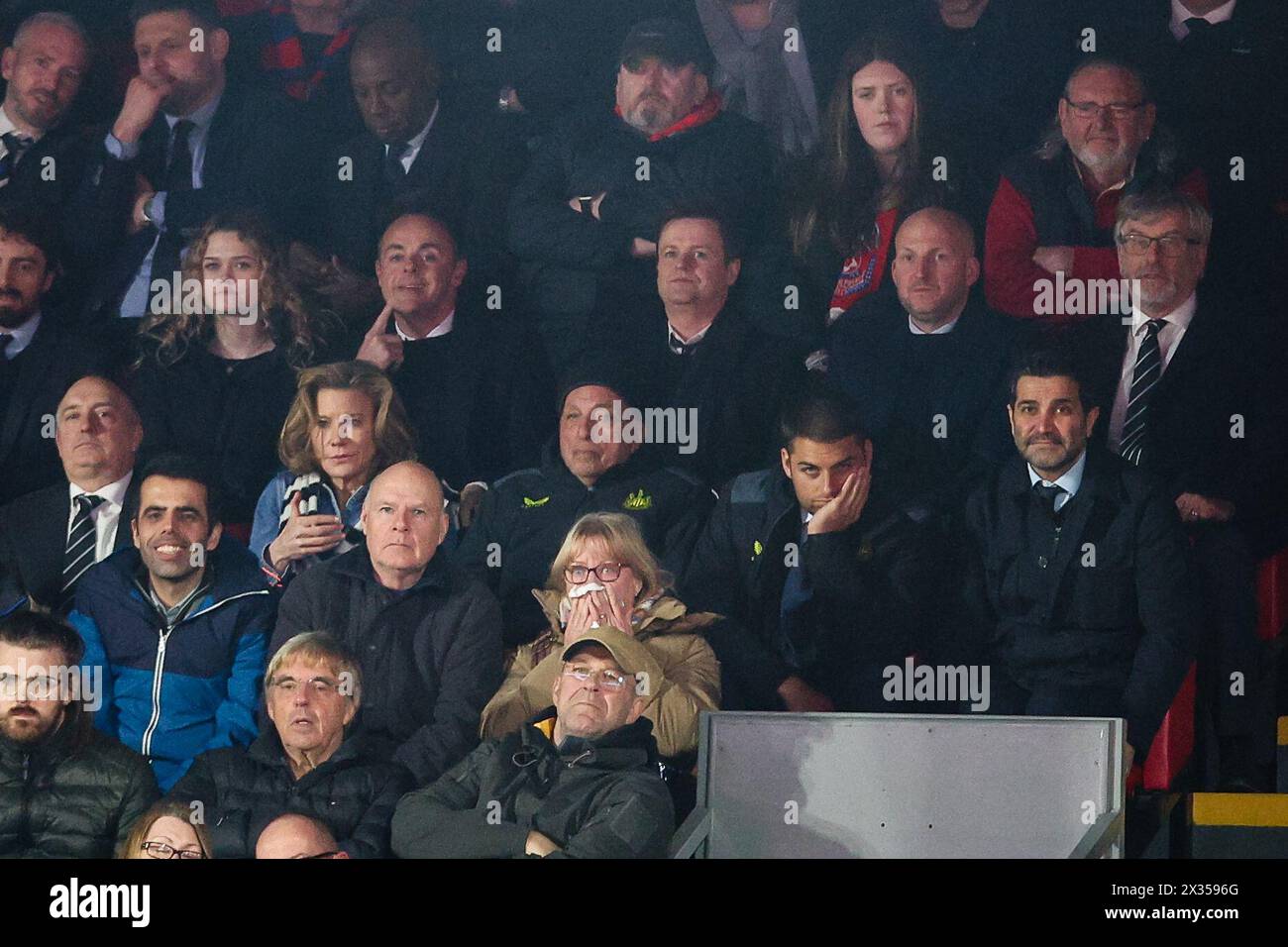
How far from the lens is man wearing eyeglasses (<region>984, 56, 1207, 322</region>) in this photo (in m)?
5.92

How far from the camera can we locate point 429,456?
6012 mm

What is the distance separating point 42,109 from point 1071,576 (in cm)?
358

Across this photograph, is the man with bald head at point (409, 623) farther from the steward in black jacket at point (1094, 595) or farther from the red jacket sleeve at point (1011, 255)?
the red jacket sleeve at point (1011, 255)

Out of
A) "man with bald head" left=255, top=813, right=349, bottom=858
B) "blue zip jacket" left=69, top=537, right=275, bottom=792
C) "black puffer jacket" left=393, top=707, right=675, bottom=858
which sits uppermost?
"blue zip jacket" left=69, top=537, right=275, bottom=792

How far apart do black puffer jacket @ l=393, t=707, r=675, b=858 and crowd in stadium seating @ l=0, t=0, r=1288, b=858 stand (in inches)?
0.6

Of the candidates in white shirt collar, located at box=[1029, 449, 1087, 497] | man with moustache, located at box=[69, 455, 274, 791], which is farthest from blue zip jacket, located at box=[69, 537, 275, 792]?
white shirt collar, located at box=[1029, 449, 1087, 497]

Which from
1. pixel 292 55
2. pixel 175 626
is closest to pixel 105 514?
pixel 175 626

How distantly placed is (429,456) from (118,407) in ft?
3.29

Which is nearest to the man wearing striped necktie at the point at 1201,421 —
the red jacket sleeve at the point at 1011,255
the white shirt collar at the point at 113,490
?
the red jacket sleeve at the point at 1011,255

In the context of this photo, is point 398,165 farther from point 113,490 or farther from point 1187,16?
point 1187,16

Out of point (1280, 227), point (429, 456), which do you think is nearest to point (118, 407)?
point (429, 456)

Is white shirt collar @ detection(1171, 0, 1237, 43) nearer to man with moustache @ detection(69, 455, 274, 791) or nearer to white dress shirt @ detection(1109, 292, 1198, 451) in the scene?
white dress shirt @ detection(1109, 292, 1198, 451)

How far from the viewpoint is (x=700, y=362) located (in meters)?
5.97
